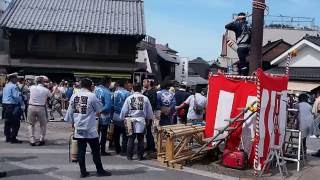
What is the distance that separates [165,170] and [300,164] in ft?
11.8

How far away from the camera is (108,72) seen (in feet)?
101

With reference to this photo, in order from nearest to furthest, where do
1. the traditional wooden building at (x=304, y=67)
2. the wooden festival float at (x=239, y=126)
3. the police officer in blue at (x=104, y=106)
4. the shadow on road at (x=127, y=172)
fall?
the shadow on road at (x=127, y=172) → the wooden festival float at (x=239, y=126) → the police officer in blue at (x=104, y=106) → the traditional wooden building at (x=304, y=67)

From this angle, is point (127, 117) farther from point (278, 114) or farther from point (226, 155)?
point (278, 114)

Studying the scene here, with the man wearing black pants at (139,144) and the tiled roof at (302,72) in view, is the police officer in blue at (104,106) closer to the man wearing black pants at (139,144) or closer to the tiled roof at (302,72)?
the man wearing black pants at (139,144)

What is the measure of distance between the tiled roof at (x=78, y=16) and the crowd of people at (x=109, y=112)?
17687 millimetres

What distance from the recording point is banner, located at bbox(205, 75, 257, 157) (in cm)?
1009

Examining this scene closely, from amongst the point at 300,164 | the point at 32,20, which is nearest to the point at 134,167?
the point at 300,164

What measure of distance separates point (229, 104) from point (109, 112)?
2.65m

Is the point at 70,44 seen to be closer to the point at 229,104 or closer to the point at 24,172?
the point at 229,104

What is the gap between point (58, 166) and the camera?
9375 millimetres

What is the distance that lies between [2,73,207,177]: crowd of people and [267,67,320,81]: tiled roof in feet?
51.8

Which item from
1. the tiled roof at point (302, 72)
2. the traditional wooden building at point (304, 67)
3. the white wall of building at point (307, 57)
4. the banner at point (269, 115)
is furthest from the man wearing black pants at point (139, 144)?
the white wall of building at point (307, 57)

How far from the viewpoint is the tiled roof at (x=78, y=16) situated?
30.8 meters

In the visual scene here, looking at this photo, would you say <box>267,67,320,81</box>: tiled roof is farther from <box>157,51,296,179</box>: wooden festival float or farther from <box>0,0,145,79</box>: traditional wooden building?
<box>157,51,296,179</box>: wooden festival float
